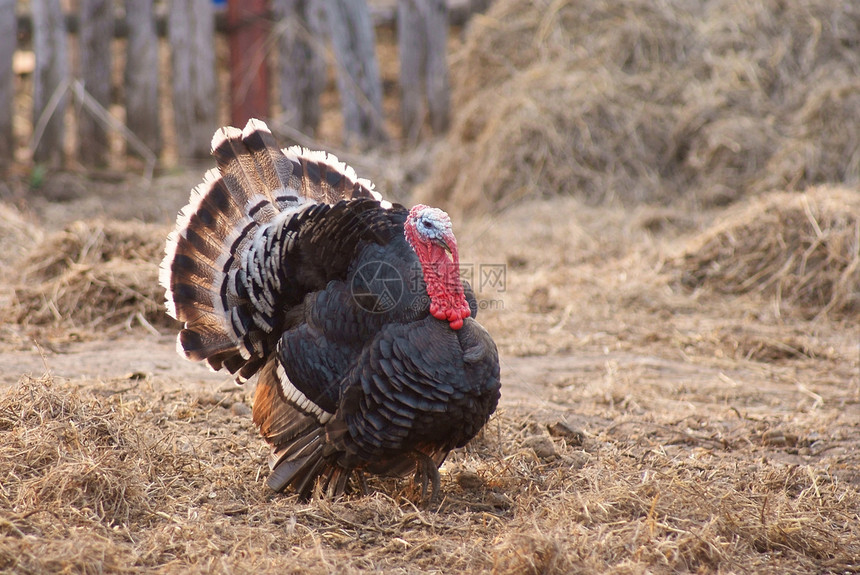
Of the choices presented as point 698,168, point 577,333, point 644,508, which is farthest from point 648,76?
point 644,508

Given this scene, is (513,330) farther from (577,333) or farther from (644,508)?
(644,508)

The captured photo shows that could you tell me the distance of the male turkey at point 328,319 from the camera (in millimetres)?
3117

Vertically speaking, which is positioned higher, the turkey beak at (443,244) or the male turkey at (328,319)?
the turkey beak at (443,244)

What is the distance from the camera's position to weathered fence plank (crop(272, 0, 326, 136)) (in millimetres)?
8500

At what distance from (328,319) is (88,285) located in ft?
8.88

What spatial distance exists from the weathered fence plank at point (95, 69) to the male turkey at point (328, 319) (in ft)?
16.2

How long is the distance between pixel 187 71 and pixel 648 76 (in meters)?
4.49

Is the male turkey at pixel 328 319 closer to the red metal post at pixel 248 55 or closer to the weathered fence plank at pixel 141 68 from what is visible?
the weathered fence plank at pixel 141 68

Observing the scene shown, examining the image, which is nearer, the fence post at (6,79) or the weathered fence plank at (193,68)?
the fence post at (6,79)

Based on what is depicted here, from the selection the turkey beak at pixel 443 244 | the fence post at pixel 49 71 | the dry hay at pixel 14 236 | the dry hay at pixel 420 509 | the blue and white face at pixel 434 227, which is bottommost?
the dry hay at pixel 420 509

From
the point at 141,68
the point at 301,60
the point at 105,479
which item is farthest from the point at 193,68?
the point at 105,479

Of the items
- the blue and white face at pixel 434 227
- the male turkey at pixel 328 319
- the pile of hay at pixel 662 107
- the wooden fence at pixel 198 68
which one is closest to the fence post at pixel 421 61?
the wooden fence at pixel 198 68

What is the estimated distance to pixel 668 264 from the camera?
21.4ft

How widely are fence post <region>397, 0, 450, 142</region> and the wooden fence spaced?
11 millimetres
